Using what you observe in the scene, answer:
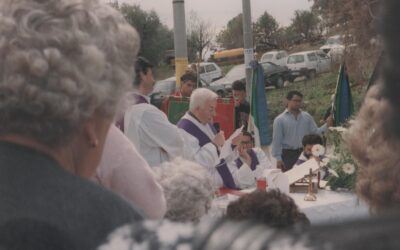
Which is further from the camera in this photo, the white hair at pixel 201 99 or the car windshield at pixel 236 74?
the car windshield at pixel 236 74

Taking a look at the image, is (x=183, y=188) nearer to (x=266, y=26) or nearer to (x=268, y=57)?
(x=268, y=57)

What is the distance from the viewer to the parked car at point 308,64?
21.6m

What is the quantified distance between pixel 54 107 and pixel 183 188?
1082mm

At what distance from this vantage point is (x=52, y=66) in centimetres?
94

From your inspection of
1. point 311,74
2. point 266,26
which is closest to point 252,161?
point 311,74

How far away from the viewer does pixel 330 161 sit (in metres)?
4.32

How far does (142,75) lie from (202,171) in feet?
7.58

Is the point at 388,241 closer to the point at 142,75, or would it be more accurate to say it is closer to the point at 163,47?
the point at 142,75

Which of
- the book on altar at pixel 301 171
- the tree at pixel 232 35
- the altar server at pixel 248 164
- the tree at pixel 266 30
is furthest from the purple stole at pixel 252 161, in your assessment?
the tree at pixel 232 35

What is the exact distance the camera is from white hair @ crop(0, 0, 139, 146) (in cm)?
94

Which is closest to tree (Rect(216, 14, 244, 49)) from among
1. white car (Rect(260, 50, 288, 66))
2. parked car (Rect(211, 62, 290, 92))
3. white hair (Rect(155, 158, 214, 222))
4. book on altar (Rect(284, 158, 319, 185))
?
white car (Rect(260, 50, 288, 66))

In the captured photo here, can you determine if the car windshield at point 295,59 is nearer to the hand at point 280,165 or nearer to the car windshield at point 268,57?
the car windshield at point 268,57

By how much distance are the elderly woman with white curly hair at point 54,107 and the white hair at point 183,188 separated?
0.96 metres

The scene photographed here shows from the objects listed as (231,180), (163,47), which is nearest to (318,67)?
(163,47)
